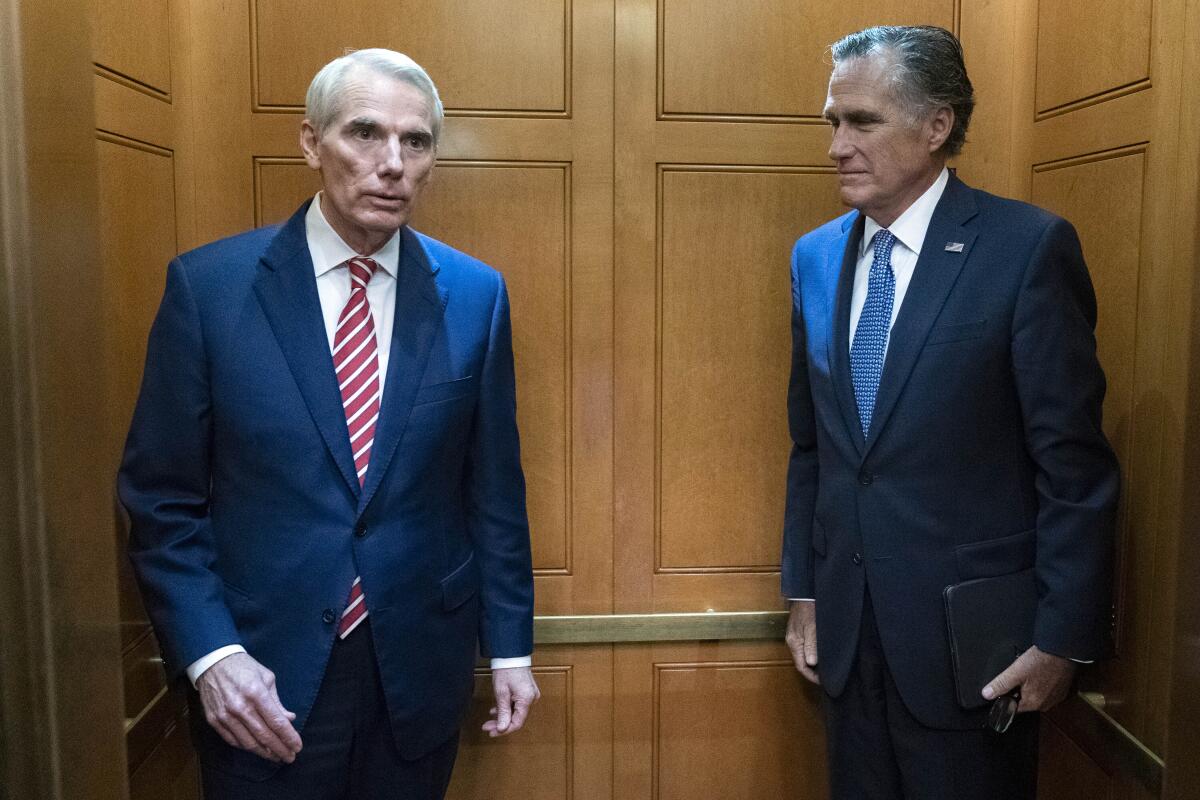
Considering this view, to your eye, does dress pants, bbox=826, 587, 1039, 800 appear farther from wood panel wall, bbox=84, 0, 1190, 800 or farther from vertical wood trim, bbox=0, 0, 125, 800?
vertical wood trim, bbox=0, 0, 125, 800

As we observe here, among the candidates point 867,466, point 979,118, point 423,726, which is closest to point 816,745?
point 867,466

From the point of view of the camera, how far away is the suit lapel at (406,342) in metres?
1.88

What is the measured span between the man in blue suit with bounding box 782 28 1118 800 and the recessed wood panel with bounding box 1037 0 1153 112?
0.33m

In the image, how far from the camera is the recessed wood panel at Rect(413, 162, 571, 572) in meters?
2.51

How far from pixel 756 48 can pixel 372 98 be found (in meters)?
1.03

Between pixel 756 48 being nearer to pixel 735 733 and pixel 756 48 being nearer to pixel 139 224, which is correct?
pixel 139 224

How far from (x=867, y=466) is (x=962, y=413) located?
195 millimetres

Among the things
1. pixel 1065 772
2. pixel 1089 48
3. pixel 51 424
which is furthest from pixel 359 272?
pixel 1065 772

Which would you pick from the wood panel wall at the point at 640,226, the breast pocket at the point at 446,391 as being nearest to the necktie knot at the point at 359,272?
the breast pocket at the point at 446,391

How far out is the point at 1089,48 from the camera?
7.52ft

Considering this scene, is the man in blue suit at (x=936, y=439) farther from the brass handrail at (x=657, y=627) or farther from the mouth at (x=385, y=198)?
the mouth at (x=385, y=198)

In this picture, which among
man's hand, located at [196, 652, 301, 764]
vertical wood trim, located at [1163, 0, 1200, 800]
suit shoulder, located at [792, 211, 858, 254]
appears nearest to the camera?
vertical wood trim, located at [1163, 0, 1200, 800]

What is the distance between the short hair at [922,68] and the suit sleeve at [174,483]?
1.32 metres

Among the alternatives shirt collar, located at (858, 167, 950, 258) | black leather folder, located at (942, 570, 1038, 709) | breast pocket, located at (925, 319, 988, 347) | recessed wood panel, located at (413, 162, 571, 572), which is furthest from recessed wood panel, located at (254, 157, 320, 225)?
black leather folder, located at (942, 570, 1038, 709)
